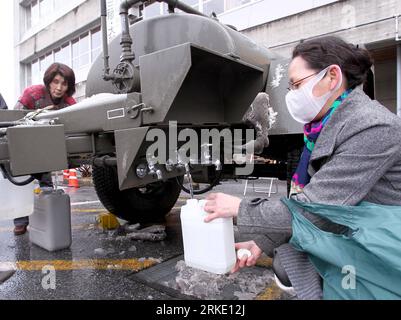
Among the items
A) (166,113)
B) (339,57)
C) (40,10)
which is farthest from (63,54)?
A: (339,57)

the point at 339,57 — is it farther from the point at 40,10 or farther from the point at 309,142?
the point at 40,10

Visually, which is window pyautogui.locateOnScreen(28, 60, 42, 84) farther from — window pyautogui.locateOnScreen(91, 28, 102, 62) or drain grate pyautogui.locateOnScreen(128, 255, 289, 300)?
drain grate pyautogui.locateOnScreen(128, 255, 289, 300)

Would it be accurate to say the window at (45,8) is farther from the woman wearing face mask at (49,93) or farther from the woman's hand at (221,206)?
the woman's hand at (221,206)

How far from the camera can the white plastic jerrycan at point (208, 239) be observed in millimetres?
1356

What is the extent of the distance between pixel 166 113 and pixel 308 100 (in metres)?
0.79

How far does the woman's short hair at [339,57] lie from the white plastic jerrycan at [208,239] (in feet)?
2.30

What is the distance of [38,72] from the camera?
21125mm

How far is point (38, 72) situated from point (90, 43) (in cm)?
738

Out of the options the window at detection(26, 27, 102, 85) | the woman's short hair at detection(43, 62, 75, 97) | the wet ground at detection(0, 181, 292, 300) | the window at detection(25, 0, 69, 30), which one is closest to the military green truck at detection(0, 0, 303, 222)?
the woman's short hair at detection(43, 62, 75, 97)

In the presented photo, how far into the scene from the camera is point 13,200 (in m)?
2.59

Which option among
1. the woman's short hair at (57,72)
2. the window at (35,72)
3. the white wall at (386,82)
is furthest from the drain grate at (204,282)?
the window at (35,72)

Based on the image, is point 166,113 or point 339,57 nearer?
point 339,57

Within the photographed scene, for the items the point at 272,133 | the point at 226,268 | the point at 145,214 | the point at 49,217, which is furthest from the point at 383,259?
the point at 145,214
